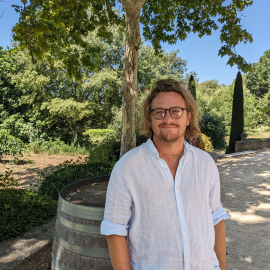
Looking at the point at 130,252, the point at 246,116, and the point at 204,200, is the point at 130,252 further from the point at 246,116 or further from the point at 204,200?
the point at 246,116

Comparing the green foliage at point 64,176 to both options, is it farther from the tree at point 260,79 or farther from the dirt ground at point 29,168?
the tree at point 260,79

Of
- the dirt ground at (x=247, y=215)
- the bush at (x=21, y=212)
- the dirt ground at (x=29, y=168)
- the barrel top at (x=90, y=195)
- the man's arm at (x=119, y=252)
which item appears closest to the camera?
the man's arm at (x=119, y=252)

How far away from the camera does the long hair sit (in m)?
1.55

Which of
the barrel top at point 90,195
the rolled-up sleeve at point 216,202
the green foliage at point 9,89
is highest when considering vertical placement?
the green foliage at point 9,89

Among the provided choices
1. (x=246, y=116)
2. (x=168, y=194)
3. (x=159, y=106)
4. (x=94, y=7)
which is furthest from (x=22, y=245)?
(x=246, y=116)

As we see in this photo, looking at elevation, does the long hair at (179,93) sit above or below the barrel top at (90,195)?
above

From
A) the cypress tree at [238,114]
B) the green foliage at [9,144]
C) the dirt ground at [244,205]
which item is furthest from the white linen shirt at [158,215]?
the cypress tree at [238,114]

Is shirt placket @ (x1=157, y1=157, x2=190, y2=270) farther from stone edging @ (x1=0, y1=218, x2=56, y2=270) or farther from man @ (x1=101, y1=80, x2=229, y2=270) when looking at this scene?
stone edging @ (x1=0, y1=218, x2=56, y2=270)

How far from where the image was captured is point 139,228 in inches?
52.6

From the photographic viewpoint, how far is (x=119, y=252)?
1.29 m

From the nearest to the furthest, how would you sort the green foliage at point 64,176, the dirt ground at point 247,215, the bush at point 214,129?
1. the dirt ground at point 247,215
2. the green foliage at point 64,176
3. the bush at point 214,129

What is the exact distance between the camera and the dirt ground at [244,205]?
3.19m

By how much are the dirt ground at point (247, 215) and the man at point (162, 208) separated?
203 cm

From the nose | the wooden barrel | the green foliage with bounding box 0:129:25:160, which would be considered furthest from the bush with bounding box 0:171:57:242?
the green foliage with bounding box 0:129:25:160
